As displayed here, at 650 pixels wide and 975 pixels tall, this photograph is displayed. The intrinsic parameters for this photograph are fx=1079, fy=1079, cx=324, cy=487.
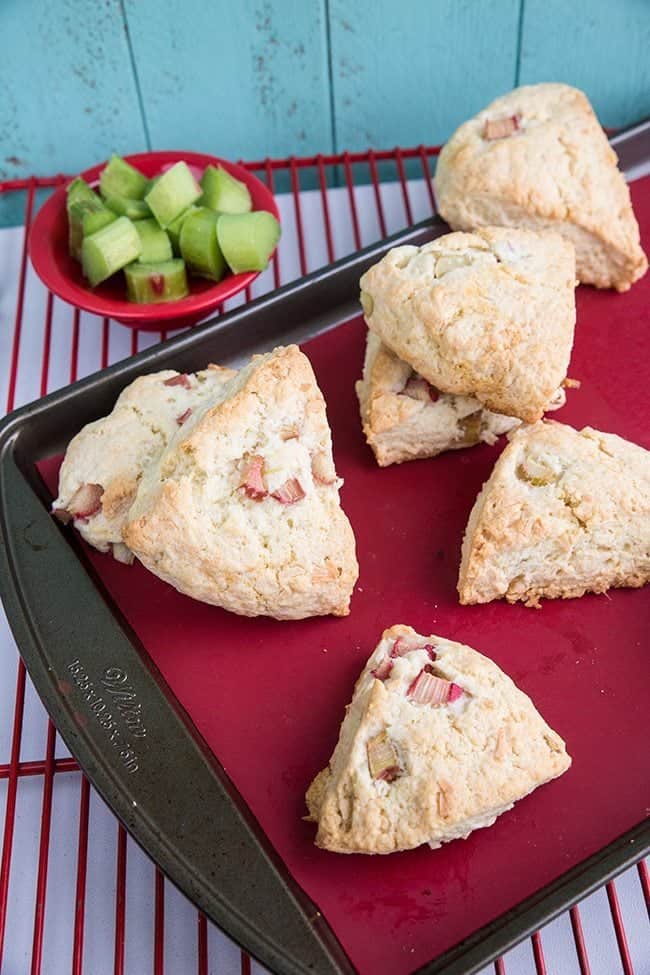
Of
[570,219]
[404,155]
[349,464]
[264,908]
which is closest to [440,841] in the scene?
[264,908]

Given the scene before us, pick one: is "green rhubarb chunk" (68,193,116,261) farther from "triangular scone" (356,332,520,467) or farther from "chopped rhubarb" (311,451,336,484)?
"chopped rhubarb" (311,451,336,484)

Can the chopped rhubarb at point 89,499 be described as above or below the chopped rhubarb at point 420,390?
below

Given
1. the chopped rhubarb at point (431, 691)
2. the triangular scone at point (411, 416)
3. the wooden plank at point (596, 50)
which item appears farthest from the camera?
the wooden plank at point (596, 50)

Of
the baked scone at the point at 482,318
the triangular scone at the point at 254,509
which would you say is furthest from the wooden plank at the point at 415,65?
the triangular scone at the point at 254,509

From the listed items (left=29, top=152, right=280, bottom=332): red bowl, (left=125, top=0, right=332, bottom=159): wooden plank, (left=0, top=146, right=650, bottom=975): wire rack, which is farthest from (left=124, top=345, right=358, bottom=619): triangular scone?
(left=125, top=0, right=332, bottom=159): wooden plank

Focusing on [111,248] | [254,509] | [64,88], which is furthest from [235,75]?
[254,509]

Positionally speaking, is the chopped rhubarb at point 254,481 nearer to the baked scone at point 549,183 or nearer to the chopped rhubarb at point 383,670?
the chopped rhubarb at point 383,670

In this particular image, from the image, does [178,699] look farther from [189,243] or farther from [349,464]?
[189,243]
